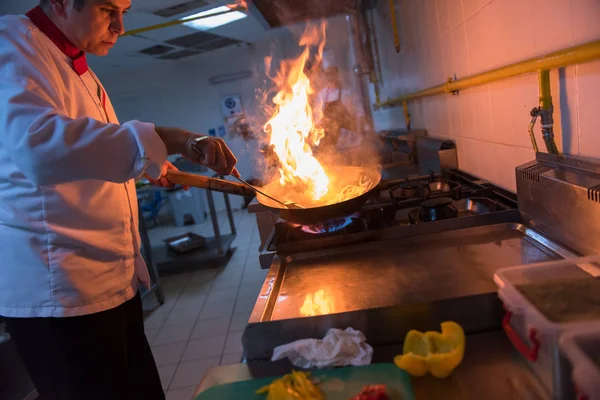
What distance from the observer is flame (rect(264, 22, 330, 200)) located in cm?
154

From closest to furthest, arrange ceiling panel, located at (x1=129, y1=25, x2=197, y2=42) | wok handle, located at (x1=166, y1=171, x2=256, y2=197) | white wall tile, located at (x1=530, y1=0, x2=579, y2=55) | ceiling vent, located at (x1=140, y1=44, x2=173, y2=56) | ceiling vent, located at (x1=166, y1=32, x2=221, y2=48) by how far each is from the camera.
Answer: white wall tile, located at (x1=530, y1=0, x2=579, y2=55)
wok handle, located at (x1=166, y1=171, x2=256, y2=197)
ceiling panel, located at (x1=129, y1=25, x2=197, y2=42)
ceiling vent, located at (x1=166, y1=32, x2=221, y2=48)
ceiling vent, located at (x1=140, y1=44, x2=173, y2=56)

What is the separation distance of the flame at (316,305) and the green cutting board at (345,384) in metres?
0.15

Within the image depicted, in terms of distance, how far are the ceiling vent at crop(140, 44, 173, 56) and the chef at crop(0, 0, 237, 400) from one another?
416 centimetres

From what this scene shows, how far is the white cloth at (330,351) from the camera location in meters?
0.75

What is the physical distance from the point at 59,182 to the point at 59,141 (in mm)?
111

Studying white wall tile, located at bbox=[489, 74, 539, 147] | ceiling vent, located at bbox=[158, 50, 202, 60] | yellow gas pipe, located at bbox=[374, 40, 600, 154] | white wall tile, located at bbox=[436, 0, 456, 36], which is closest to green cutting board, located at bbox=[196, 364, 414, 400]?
yellow gas pipe, located at bbox=[374, 40, 600, 154]

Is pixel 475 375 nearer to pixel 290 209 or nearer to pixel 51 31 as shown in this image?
pixel 290 209

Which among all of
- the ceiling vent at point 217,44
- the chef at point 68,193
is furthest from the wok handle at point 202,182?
the ceiling vent at point 217,44

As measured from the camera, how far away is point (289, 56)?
609 centimetres

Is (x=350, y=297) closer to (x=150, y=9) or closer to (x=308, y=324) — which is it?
(x=308, y=324)

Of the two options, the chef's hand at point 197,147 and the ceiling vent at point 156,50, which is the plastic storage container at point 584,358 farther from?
the ceiling vent at point 156,50

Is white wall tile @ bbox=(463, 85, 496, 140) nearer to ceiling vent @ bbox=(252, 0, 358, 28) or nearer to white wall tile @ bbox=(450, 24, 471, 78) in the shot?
white wall tile @ bbox=(450, 24, 471, 78)

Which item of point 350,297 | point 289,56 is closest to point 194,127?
point 289,56

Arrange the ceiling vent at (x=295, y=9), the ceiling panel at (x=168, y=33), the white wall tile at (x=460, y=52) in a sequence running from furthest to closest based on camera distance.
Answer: the ceiling panel at (x=168, y=33)
the ceiling vent at (x=295, y=9)
the white wall tile at (x=460, y=52)
